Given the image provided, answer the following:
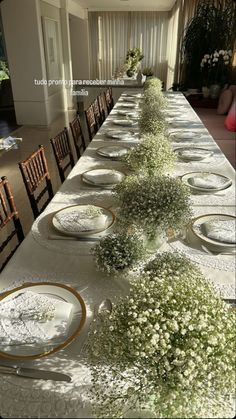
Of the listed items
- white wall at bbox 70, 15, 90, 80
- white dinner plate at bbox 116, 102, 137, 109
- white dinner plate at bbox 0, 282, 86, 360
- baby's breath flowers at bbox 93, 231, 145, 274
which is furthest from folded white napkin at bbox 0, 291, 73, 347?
white wall at bbox 70, 15, 90, 80

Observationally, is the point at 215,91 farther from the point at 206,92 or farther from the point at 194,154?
the point at 194,154

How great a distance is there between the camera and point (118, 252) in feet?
3.36

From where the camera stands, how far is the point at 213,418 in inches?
24.1

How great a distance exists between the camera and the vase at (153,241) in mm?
1107

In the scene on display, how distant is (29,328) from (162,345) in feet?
1.35

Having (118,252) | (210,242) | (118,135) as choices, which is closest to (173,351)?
(118,252)

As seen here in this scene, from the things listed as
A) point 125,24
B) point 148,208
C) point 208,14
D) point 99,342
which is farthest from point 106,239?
point 125,24

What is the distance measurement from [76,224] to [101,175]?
54cm

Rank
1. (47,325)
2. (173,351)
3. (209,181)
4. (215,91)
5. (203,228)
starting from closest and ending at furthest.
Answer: (173,351) → (47,325) → (203,228) → (209,181) → (215,91)

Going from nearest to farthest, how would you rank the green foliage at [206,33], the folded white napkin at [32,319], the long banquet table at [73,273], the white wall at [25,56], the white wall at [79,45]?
1. the long banquet table at [73,273]
2. the folded white napkin at [32,319]
3. the white wall at [25,56]
4. the green foliage at [206,33]
5. the white wall at [79,45]

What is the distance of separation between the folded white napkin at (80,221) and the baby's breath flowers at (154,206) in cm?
22

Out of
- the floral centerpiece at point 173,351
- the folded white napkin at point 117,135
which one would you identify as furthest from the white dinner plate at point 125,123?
the floral centerpiece at point 173,351

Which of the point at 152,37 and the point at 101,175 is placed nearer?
the point at 101,175

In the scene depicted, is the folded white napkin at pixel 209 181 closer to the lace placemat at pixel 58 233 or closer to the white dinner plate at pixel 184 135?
the lace placemat at pixel 58 233
